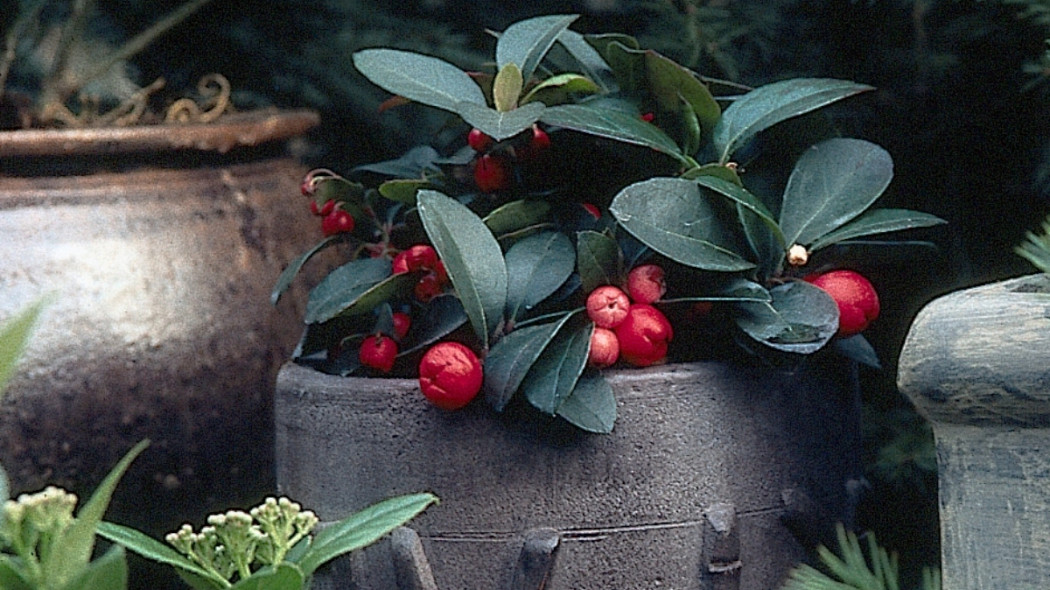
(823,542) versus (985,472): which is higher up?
(985,472)

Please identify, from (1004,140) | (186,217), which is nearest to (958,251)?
(1004,140)

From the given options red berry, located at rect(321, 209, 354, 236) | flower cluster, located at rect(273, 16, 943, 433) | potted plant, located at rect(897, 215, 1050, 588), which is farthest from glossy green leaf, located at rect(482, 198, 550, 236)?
potted plant, located at rect(897, 215, 1050, 588)

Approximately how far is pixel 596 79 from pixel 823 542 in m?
0.30

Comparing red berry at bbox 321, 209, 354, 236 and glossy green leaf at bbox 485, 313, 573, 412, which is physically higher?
red berry at bbox 321, 209, 354, 236

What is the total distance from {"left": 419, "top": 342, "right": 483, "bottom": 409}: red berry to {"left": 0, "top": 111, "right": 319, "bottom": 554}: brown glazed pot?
0.30 metres

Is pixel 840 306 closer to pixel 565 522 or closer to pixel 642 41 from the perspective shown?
pixel 565 522

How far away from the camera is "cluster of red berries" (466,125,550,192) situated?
748 millimetres

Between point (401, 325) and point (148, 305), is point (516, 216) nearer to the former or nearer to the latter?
point (401, 325)

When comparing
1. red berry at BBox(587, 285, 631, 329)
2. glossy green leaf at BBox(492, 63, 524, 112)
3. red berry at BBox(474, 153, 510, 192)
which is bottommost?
red berry at BBox(587, 285, 631, 329)

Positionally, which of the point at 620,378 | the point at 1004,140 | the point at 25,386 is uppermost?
the point at 1004,140

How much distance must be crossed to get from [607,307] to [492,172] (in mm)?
121

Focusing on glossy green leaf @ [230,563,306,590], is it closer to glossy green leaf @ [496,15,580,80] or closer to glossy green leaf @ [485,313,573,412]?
glossy green leaf @ [485,313,573,412]

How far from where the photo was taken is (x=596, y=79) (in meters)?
0.78

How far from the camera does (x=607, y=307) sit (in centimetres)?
68
